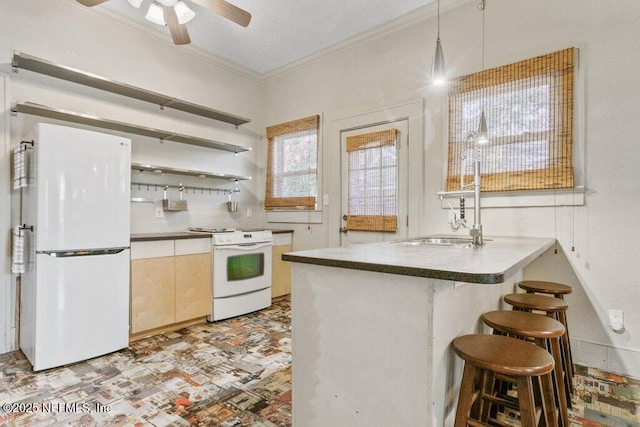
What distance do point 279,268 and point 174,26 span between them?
106 inches

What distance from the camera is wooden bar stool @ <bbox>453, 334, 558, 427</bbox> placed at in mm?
1125

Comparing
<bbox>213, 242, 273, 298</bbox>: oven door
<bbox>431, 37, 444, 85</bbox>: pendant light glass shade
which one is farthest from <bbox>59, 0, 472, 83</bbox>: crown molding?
<bbox>213, 242, 273, 298</bbox>: oven door

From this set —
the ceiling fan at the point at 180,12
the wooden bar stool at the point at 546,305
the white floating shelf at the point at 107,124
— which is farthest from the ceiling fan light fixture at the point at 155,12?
the wooden bar stool at the point at 546,305

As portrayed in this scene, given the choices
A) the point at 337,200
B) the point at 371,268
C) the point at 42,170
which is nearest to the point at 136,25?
the point at 42,170

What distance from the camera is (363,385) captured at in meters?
1.28

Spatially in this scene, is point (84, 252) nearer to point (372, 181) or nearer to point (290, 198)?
point (290, 198)

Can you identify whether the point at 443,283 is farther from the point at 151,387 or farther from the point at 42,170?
the point at 42,170

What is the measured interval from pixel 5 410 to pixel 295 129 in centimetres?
358

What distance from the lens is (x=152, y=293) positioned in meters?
3.00

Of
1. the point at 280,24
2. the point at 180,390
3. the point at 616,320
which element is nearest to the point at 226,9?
the point at 280,24

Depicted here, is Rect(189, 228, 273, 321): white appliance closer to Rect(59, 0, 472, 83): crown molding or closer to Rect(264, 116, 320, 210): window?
Rect(264, 116, 320, 210): window

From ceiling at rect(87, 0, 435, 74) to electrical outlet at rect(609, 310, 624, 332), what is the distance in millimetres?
2942

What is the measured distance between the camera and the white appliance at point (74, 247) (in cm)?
236

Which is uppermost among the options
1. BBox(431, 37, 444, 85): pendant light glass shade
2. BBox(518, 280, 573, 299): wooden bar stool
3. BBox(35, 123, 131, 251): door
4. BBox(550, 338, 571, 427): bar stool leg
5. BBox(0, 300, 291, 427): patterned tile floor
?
BBox(431, 37, 444, 85): pendant light glass shade
